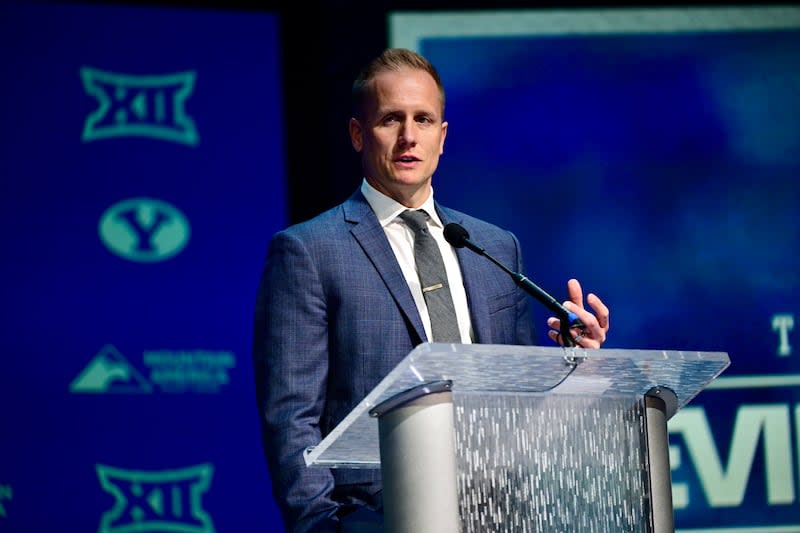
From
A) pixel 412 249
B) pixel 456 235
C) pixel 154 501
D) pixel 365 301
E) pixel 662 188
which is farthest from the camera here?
pixel 662 188

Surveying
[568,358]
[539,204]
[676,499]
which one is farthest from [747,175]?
[568,358]

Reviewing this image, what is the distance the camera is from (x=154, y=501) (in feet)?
12.3

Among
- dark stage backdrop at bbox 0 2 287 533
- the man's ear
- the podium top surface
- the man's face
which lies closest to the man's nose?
the man's face

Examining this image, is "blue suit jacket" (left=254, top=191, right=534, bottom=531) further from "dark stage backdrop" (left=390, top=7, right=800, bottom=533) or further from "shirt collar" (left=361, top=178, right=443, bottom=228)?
"dark stage backdrop" (left=390, top=7, right=800, bottom=533)

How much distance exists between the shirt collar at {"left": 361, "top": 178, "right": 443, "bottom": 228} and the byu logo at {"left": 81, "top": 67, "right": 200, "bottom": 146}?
163cm

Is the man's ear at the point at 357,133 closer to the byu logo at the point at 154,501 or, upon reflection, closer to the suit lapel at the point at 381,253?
the suit lapel at the point at 381,253

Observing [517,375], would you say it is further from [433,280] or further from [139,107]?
[139,107]

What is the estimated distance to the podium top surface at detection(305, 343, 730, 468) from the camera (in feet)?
5.13

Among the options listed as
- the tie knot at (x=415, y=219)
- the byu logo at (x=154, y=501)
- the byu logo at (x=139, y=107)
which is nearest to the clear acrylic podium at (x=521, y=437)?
the tie knot at (x=415, y=219)

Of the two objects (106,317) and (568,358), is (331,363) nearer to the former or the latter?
(568,358)

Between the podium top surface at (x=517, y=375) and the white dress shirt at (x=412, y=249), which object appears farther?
the white dress shirt at (x=412, y=249)

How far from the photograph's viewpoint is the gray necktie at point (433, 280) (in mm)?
2316

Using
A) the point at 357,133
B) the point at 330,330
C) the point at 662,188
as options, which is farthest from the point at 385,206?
the point at 662,188

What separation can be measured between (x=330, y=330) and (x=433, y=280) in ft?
0.77
